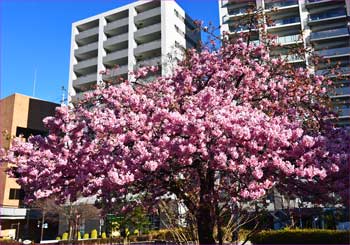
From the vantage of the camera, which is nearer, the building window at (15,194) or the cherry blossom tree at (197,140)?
the cherry blossom tree at (197,140)

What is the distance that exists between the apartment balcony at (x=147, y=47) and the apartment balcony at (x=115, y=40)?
2.69 metres

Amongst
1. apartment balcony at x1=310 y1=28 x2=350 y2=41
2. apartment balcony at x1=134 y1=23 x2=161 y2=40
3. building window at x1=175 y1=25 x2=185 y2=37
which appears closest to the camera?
apartment balcony at x1=310 y1=28 x2=350 y2=41

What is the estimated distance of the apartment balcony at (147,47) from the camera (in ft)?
131

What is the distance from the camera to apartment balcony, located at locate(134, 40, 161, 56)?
1568 inches

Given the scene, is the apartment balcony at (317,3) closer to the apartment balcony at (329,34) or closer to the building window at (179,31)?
the apartment balcony at (329,34)

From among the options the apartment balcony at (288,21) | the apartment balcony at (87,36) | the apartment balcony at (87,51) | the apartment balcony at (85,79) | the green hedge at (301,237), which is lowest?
the green hedge at (301,237)

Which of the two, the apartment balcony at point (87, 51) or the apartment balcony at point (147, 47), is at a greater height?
the apartment balcony at point (87, 51)

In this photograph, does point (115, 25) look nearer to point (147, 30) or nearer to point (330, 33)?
point (147, 30)

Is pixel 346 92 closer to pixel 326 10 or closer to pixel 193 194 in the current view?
pixel 326 10

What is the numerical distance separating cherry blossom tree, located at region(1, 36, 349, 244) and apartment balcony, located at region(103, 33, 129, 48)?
35386 millimetres

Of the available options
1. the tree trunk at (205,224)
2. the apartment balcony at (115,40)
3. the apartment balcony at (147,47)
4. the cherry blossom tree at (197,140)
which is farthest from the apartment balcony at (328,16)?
the tree trunk at (205,224)

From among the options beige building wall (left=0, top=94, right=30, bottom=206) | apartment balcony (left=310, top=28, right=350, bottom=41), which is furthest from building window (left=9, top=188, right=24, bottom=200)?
apartment balcony (left=310, top=28, right=350, bottom=41)

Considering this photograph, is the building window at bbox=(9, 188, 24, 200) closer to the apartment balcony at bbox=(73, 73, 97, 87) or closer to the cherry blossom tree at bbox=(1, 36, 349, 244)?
the apartment balcony at bbox=(73, 73, 97, 87)

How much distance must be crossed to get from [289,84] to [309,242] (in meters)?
9.40
